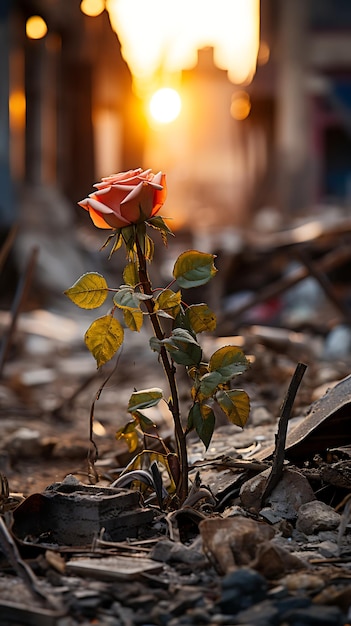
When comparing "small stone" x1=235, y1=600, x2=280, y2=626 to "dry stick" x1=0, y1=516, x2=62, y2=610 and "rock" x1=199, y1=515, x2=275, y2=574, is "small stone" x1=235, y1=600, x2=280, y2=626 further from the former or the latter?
"dry stick" x1=0, y1=516, x2=62, y2=610

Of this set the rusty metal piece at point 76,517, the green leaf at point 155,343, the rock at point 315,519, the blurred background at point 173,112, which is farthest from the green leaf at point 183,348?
the blurred background at point 173,112

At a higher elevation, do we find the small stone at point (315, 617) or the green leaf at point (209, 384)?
the green leaf at point (209, 384)

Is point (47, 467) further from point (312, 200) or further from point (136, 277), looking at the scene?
point (312, 200)

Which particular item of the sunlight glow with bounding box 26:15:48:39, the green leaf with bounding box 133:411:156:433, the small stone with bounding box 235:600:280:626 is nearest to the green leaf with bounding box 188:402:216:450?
the green leaf with bounding box 133:411:156:433

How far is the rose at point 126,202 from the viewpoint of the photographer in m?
2.58

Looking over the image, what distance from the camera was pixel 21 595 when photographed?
7.30ft

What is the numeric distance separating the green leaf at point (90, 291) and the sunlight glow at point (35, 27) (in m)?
12.9

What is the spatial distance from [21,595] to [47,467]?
2.41 metres

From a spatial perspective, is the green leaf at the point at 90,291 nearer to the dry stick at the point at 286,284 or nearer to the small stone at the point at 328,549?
the small stone at the point at 328,549

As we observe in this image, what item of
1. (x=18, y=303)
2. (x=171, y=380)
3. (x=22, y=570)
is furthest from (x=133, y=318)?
(x=18, y=303)

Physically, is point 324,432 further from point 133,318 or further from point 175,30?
point 175,30

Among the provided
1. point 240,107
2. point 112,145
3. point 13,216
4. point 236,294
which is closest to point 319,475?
point 236,294

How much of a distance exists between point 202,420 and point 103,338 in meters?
0.35

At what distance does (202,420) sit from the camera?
2.76 m
